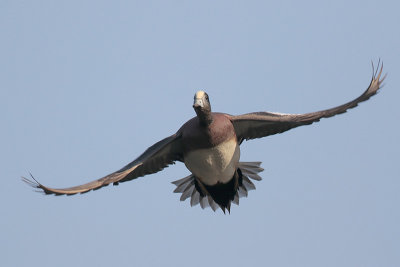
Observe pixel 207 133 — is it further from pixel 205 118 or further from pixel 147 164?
pixel 147 164

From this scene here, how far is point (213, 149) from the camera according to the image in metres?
12.3

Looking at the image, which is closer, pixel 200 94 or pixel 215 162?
pixel 200 94

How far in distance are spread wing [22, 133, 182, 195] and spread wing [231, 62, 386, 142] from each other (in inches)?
32.3

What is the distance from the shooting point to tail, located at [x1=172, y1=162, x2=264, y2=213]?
520 inches

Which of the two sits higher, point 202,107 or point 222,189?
point 202,107

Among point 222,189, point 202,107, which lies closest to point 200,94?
point 202,107

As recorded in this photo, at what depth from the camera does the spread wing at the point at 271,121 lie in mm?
11928

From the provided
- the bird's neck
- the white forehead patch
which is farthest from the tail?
the white forehead patch

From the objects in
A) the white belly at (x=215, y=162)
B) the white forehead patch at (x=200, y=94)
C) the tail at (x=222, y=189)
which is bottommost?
the tail at (x=222, y=189)

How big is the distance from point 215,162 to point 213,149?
0.20 meters

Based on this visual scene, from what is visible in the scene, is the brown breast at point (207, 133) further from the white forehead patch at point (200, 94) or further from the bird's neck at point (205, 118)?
the white forehead patch at point (200, 94)

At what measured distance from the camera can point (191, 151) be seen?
12.4m

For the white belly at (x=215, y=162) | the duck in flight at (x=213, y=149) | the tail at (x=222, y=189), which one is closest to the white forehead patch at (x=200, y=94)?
the duck in flight at (x=213, y=149)

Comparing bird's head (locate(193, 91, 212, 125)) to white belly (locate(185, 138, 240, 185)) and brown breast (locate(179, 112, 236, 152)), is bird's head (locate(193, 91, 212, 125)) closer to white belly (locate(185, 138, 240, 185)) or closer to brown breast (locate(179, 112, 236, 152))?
brown breast (locate(179, 112, 236, 152))
